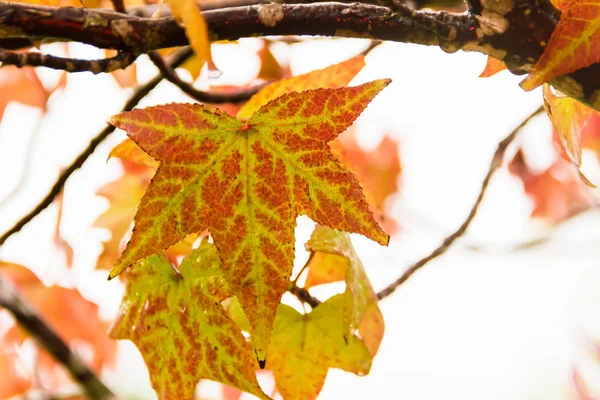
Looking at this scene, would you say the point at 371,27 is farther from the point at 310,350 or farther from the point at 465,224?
the point at 465,224

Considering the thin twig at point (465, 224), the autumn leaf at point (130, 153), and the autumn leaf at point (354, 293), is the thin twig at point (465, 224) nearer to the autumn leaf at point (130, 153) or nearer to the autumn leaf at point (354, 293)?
the autumn leaf at point (354, 293)

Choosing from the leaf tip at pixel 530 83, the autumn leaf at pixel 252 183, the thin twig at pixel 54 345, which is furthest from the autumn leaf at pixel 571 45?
the thin twig at pixel 54 345

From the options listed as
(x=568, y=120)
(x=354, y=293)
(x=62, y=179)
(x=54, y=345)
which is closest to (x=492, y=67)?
(x=568, y=120)

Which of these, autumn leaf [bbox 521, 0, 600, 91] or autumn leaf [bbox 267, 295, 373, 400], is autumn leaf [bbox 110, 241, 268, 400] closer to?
autumn leaf [bbox 267, 295, 373, 400]

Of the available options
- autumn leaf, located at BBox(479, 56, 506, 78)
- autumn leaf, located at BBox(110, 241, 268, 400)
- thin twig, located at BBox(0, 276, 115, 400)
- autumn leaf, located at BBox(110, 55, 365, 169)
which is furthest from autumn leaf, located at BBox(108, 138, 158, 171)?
thin twig, located at BBox(0, 276, 115, 400)

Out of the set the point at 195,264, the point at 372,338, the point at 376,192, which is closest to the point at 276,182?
the point at 195,264

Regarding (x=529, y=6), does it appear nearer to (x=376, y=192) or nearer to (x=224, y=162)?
(x=224, y=162)
